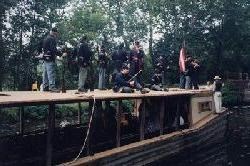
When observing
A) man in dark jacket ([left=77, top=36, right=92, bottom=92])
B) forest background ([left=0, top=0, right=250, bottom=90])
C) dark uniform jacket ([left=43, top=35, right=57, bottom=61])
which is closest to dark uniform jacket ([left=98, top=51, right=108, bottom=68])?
man in dark jacket ([left=77, top=36, right=92, bottom=92])

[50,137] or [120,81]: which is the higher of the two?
[120,81]

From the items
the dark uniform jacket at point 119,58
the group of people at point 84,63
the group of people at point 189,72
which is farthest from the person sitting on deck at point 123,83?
the group of people at point 189,72

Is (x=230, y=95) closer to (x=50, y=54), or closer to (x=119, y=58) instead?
(x=119, y=58)

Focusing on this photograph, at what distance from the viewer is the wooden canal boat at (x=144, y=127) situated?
1083cm

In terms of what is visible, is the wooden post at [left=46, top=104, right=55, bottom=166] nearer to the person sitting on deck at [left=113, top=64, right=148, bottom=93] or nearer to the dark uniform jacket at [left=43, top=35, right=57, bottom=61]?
the dark uniform jacket at [left=43, top=35, right=57, bottom=61]

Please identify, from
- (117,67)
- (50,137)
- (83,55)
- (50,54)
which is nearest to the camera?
(50,137)

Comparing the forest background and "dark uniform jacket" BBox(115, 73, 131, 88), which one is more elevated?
the forest background

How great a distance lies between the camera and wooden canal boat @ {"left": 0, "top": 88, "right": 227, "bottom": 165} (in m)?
10.8

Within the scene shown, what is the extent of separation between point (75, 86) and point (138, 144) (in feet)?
78.5

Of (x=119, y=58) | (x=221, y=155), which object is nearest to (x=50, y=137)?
(x=119, y=58)

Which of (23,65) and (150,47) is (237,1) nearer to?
(150,47)

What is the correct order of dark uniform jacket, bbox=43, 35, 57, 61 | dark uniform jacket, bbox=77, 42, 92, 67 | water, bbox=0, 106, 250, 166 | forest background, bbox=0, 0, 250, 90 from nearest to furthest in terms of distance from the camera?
1. dark uniform jacket, bbox=43, 35, 57, 61
2. dark uniform jacket, bbox=77, 42, 92, 67
3. water, bbox=0, 106, 250, 166
4. forest background, bbox=0, 0, 250, 90

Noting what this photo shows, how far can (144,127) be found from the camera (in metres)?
16.0

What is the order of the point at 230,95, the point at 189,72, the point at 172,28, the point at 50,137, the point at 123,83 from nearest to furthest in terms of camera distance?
the point at 50,137
the point at 123,83
the point at 189,72
the point at 230,95
the point at 172,28
